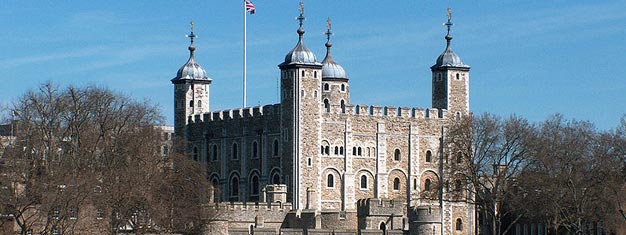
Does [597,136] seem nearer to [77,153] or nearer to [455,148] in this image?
[455,148]

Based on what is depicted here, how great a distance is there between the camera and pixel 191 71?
364 feet

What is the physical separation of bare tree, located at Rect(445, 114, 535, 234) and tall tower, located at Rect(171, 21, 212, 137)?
17.0 m

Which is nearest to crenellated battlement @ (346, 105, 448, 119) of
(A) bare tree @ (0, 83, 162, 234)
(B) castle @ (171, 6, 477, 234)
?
(B) castle @ (171, 6, 477, 234)

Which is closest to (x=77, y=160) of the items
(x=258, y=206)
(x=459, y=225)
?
(x=258, y=206)

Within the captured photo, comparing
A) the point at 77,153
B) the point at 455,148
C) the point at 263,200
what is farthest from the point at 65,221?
the point at 455,148

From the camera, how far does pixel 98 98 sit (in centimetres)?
8856

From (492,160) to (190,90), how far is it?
839 inches

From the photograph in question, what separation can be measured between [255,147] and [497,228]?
14.3 meters

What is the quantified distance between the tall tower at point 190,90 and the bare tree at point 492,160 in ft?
55.6

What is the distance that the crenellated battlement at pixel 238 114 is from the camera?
344ft

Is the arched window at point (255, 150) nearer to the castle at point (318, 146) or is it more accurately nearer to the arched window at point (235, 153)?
the castle at point (318, 146)

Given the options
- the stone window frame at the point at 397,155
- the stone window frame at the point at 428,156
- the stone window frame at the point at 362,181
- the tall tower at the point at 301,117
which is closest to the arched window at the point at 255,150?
the tall tower at the point at 301,117

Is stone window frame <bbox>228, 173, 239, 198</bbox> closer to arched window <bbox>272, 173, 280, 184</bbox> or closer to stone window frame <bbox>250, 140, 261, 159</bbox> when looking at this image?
stone window frame <bbox>250, 140, 261, 159</bbox>

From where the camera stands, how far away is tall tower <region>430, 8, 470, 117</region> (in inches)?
4274
